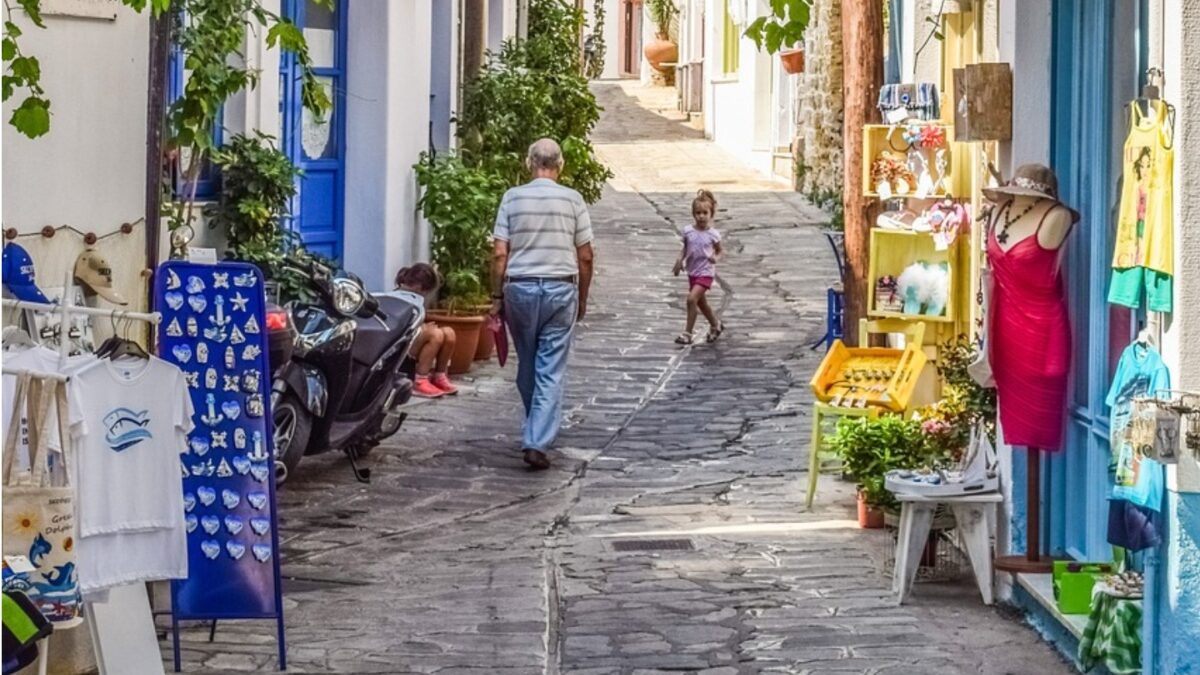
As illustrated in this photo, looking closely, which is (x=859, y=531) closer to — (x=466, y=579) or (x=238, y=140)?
(x=466, y=579)

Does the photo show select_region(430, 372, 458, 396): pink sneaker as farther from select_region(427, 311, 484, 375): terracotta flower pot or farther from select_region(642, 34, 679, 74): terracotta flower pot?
select_region(642, 34, 679, 74): terracotta flower pot

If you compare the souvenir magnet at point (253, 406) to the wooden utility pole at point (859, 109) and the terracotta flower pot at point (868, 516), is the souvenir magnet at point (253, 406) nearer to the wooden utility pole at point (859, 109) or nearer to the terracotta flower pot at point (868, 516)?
the terracotta flower pot at point (868, 516)

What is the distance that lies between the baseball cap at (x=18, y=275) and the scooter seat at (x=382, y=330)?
4.27m

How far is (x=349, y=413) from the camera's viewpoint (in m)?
11.4

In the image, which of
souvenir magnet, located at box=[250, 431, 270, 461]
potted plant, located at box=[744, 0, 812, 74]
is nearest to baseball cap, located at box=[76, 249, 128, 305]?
souvenir magnet, located at box=[250, 431, 270, 461]

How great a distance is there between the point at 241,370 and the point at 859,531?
3.91 metres

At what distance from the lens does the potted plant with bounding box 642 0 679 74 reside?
1758 inches

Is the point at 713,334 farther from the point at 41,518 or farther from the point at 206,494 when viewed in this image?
the point at 41,518

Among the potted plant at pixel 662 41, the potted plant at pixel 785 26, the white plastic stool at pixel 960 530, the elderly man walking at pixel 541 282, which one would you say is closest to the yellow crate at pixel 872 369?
the elderly man walking at pixel 541 282

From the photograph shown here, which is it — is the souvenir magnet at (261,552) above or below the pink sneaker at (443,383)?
below

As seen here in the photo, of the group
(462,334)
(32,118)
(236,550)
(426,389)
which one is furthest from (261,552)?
(462,334)

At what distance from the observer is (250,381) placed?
7.45 metres

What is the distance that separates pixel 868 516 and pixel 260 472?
3805mm

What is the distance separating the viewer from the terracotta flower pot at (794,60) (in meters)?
26.8
